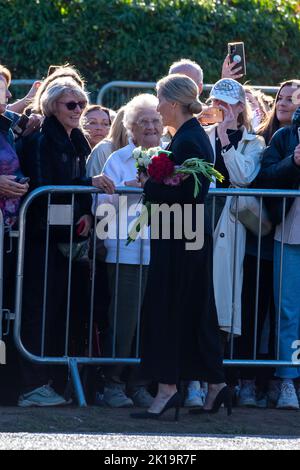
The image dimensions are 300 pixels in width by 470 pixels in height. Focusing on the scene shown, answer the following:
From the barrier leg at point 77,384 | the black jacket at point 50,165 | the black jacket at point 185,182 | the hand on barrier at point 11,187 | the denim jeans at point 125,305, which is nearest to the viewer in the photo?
the black jacket at point 185,182

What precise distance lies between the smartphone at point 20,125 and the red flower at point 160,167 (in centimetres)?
118

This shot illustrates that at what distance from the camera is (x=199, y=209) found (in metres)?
8.21

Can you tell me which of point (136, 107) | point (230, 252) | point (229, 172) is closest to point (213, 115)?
point (229, 172)

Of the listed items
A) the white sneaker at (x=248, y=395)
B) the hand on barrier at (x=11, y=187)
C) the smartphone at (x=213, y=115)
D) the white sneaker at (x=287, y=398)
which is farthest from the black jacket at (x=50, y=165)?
the white sneaker at (x=287, y=398)

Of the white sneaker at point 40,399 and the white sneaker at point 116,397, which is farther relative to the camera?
the white sneaker at point 116,397

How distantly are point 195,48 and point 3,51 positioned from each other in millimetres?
2264

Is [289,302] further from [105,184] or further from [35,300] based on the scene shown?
[35,300]

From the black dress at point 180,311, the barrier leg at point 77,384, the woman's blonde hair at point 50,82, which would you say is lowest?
the barrier leg at point 77,384

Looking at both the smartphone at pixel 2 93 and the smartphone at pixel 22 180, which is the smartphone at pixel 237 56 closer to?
the smartphone at pixel 2 93

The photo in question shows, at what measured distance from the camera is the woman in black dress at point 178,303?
8.22 metres

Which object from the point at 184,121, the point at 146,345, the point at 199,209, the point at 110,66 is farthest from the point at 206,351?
the point at 110,66

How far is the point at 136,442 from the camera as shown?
23.7 feet

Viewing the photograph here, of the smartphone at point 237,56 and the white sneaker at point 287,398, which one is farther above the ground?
the smartphone at point 237,56

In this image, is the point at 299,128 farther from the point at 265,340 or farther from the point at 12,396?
the point at 12,396
